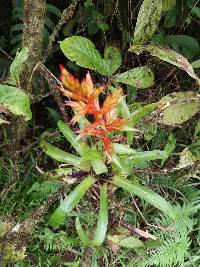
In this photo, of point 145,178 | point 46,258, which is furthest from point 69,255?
point 145,178

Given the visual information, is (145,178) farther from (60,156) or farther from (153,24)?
(153,24)

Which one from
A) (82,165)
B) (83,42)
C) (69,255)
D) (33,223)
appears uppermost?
(83,42)

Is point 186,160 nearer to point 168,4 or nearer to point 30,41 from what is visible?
point 168,4

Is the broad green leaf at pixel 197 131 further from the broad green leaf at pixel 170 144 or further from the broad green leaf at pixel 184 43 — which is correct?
the broad green leaf at pixel 184 43

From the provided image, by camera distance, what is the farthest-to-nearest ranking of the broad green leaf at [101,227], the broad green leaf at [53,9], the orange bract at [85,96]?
1. the broad green leaf at [53,9]
2. the broad green leaf at [101,227]
3. the orange bract at [85,96]

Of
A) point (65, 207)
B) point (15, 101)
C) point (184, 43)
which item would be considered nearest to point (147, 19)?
point (184, 43)

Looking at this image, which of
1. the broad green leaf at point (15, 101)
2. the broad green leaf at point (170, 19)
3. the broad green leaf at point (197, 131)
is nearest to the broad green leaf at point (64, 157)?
the broad green leaf at point (15, 101)
